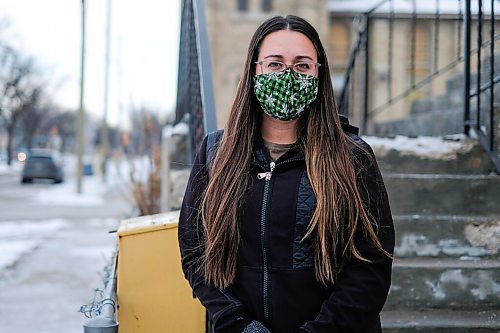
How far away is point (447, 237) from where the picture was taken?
3.94m

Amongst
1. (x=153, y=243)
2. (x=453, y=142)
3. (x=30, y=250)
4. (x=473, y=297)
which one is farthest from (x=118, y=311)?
(x=30, y=250)

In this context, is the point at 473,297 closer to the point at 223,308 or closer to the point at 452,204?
the point at 452,204

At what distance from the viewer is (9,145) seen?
169ft

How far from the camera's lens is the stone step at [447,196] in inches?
162

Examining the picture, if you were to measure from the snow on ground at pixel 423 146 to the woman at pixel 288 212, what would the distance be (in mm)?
2255

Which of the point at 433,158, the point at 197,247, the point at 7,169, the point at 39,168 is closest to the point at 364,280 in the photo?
the point at 197,247

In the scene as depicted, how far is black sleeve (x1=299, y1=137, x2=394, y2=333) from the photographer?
1952mm

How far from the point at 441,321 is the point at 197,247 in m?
1.81

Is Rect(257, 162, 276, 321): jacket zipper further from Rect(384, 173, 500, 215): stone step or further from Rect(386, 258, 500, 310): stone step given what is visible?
Rect(384, 173, 500, 215): stone step

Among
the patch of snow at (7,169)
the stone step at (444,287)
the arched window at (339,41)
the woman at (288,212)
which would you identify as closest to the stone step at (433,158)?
the stone step at (444,287)

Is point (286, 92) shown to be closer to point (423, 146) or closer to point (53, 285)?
point (423, 146)

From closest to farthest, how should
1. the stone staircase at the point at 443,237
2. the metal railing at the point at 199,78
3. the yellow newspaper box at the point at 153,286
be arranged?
1. the yellow newspaper box at the point at 153,286
2. the stone staircase at the point at 443,237
3. the metal railing at the point at 199,78

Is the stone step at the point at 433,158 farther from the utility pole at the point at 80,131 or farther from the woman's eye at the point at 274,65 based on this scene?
the utility pole at the point at 80,131

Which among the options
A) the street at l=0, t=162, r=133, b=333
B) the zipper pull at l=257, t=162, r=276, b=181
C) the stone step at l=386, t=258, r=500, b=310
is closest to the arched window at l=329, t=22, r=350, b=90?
the street at l=0, t=162, r=133, b=333
